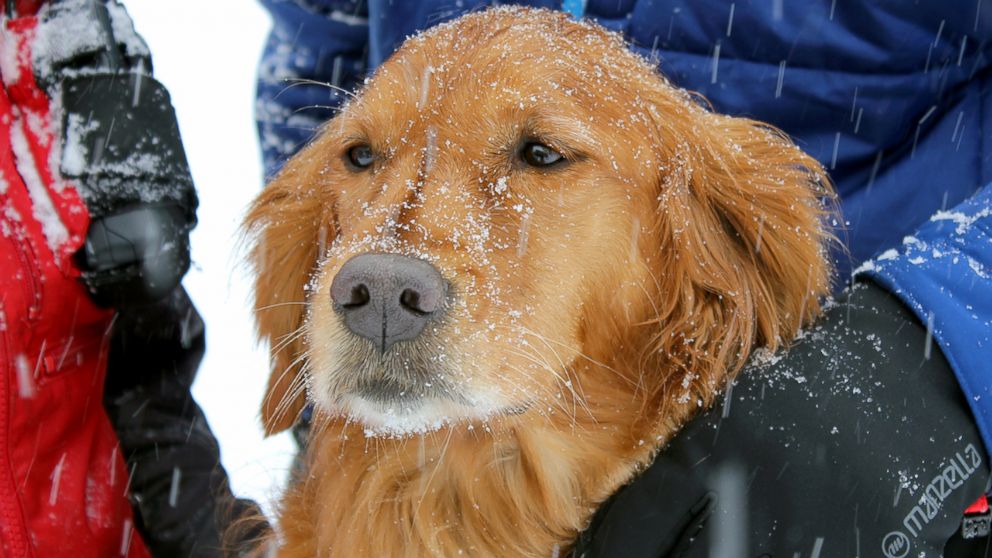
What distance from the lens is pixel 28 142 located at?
6.70ft

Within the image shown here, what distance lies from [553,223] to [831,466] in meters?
0.77

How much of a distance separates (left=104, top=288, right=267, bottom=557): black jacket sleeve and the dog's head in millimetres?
384

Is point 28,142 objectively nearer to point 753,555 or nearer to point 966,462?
point 753,555

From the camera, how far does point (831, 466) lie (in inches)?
67.6

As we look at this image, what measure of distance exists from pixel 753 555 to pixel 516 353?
0.62 metres

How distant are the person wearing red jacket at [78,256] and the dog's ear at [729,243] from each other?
1.21 m

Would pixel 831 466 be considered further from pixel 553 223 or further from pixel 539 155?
pixel 539 155

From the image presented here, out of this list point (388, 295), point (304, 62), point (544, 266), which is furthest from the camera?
point (304, 62)

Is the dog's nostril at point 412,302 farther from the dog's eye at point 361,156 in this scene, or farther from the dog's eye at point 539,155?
the dog's eye at point 361,156

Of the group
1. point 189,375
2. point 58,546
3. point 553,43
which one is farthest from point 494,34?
point 58,546

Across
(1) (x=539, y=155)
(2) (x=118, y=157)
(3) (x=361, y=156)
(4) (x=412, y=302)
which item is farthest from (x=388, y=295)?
(2) (x=118, y=157)

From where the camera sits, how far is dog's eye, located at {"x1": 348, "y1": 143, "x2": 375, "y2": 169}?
2229 mm

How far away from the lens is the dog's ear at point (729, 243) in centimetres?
206

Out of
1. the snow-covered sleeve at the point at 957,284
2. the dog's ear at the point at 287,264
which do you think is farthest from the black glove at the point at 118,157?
the snow-covered sleeve at the point at 957,284
